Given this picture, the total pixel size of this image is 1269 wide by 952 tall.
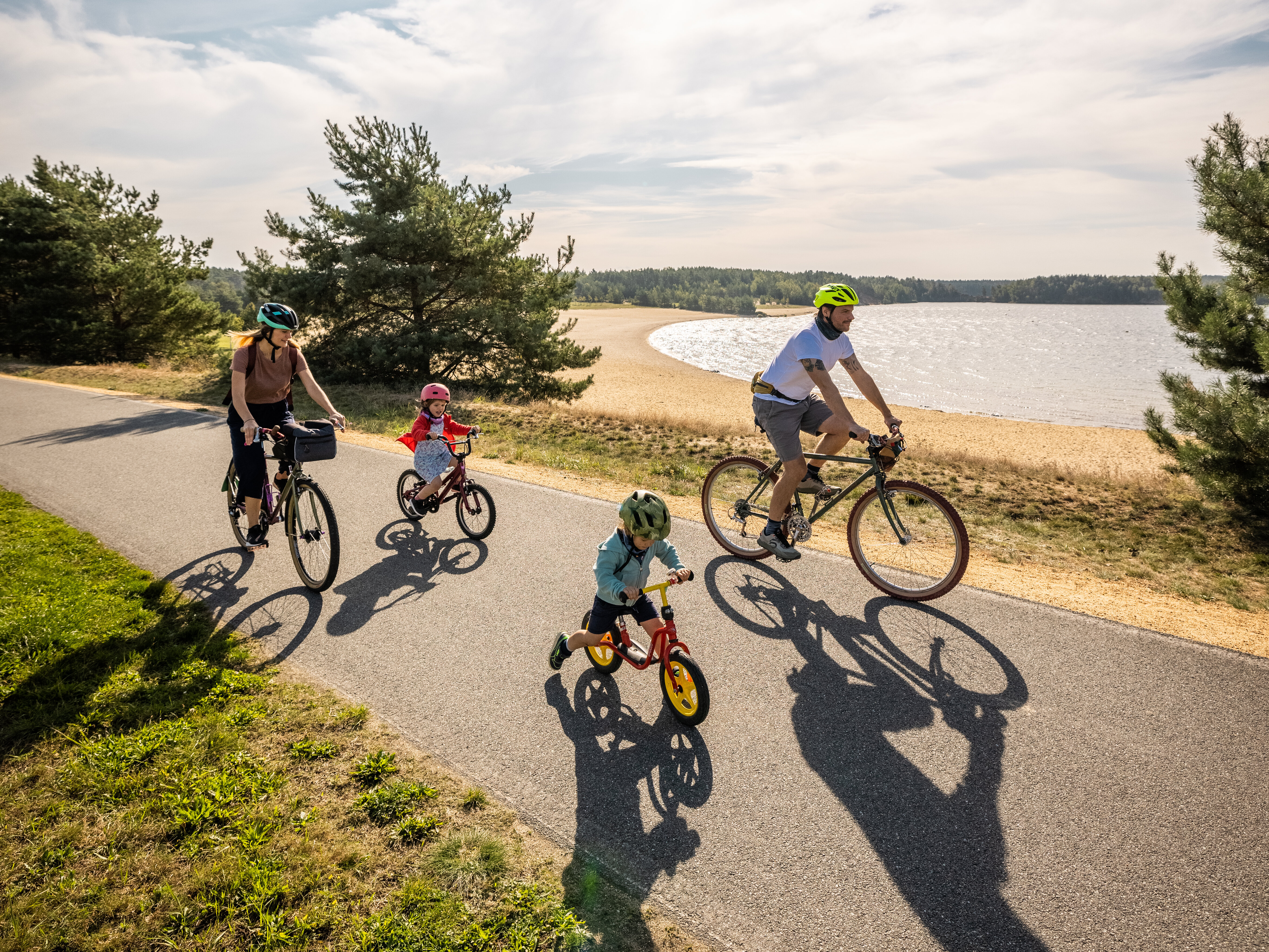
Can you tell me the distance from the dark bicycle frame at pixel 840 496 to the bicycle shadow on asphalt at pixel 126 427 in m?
10.8

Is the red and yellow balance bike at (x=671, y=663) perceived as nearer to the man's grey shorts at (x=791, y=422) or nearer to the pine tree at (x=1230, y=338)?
the man's grey shorts at (x=791, y=422)

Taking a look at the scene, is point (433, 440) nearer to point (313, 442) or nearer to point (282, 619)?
point (313, 442)

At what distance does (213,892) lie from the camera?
2666mm

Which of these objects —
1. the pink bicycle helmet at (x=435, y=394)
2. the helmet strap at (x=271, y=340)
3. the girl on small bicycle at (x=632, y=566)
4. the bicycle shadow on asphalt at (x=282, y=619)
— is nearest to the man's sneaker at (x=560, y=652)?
the girl on small bicycle at (x=632, y=566)

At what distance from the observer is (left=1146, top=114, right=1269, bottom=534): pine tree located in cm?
866

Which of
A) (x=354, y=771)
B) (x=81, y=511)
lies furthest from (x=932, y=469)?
(x=81, y=511)

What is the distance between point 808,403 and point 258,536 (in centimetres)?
536

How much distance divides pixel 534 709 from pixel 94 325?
29.3 meters

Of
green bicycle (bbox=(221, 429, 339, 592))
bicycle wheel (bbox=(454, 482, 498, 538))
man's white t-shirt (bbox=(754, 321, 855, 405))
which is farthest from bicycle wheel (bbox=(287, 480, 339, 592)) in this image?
man's white t-shirt (bbox=(754, 321, 855, 405))

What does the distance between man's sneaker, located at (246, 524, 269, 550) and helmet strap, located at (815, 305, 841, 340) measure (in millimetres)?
5431

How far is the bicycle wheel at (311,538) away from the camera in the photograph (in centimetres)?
544

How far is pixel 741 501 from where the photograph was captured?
6449mm

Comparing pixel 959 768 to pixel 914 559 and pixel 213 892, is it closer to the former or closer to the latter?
pixel 914 559

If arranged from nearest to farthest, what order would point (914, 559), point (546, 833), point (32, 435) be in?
point (546, 833) → point (914, 559) → point (32, 435)
